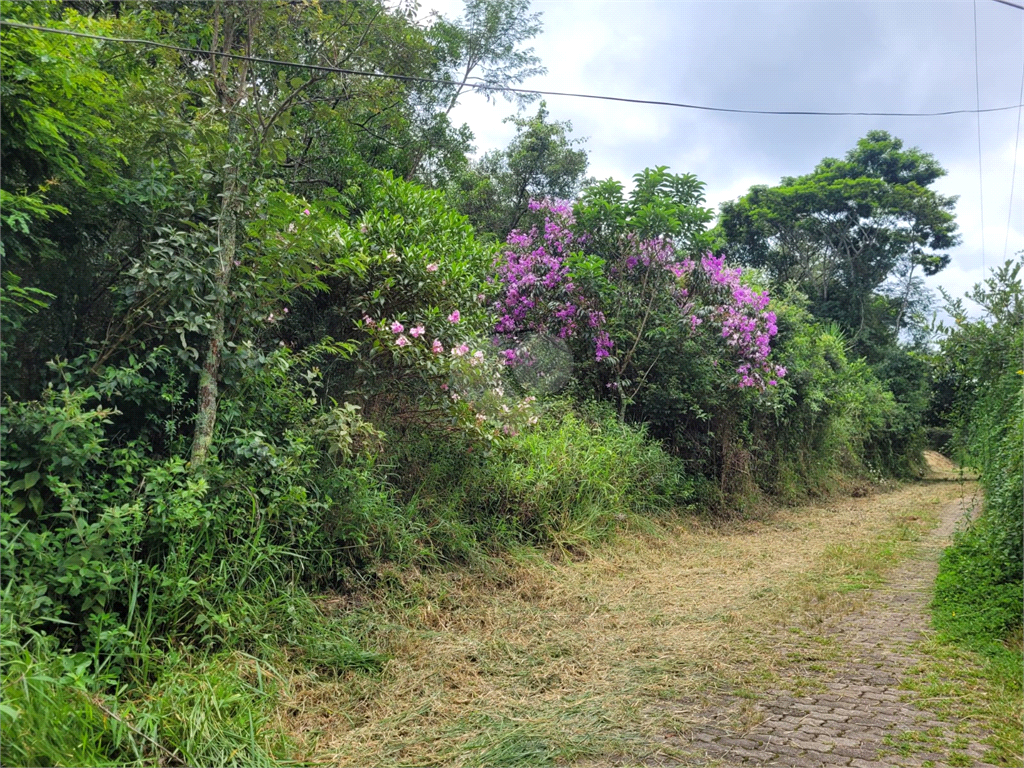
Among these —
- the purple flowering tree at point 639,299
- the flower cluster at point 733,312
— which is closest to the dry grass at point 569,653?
the purple flowering tree at point 639,299

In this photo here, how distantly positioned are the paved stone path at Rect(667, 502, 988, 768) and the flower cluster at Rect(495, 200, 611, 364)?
5222 mm

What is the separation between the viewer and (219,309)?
3711 millimetres

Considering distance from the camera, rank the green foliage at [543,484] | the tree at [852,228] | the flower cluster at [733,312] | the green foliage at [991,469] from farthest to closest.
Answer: the tree at [852,228] → the flower cluster at [733,312] → the green foliage at [543,484] → the green foliage at [991,469]

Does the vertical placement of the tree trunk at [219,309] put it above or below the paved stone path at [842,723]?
above

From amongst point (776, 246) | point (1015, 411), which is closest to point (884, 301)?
point (776, 246)

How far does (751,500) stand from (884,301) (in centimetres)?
1557

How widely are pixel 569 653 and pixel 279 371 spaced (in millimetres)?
2337

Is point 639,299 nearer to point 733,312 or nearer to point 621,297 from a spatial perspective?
point 621,297

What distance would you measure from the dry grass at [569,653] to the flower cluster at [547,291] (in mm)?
3003

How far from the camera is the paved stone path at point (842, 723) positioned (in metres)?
2.64

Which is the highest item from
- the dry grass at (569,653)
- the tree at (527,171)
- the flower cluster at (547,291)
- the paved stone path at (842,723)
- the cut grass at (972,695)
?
the tree at (527,171)

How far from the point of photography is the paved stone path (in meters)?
2.64

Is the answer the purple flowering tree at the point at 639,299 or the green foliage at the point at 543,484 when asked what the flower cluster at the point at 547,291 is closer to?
the purple flowering tree at the point at 639,299

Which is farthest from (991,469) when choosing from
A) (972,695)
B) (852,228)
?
(852,228)
